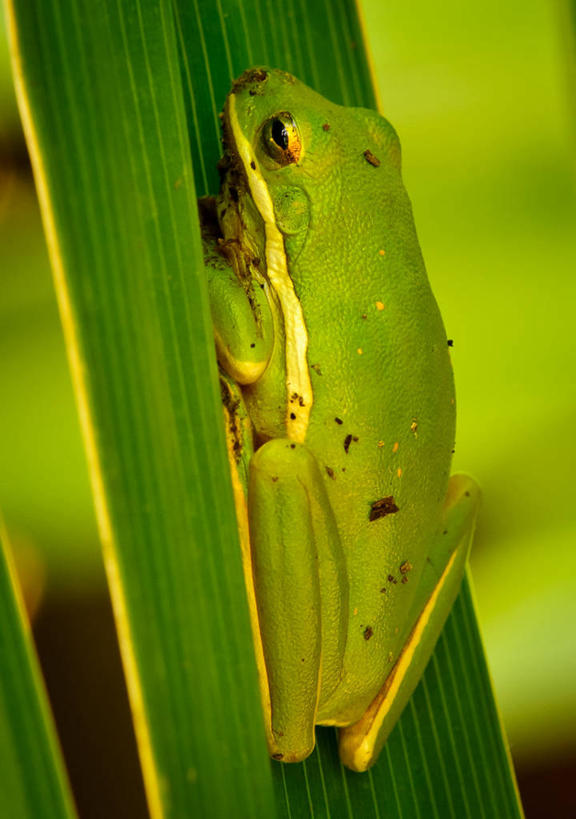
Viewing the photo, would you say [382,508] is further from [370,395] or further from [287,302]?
[287,302]

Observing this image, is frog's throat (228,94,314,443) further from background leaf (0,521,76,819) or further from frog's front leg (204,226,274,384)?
background leaf (0,521,76,819)

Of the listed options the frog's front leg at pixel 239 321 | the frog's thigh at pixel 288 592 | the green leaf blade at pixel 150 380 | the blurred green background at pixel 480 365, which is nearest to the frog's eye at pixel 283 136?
the frog's front leg at pixel 239 321

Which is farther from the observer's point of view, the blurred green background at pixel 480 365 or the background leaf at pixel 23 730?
the blurred green background at pixel 480 365

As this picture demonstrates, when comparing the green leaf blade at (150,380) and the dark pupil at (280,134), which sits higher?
the dark pupil at (280,134)

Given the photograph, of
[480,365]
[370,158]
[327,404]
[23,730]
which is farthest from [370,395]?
[480,365]

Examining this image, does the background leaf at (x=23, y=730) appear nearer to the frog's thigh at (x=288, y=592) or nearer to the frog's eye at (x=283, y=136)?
the frog's thigh at (x=288, y=592)

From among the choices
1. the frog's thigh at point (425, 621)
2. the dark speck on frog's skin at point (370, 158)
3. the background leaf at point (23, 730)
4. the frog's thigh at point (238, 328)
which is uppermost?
the dark speck on frog's skin at point (370, 158)

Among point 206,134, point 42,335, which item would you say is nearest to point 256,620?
point 206,134
